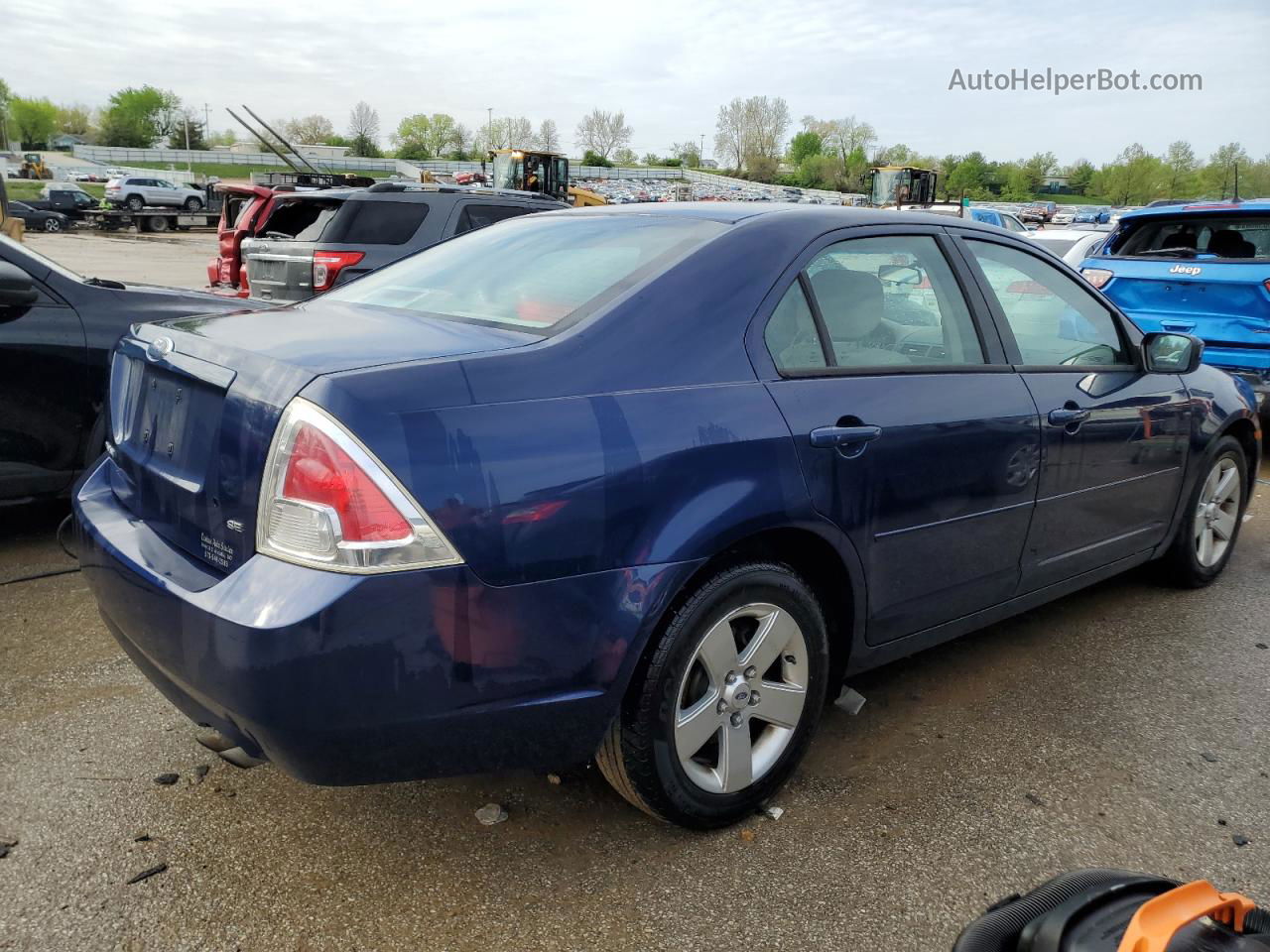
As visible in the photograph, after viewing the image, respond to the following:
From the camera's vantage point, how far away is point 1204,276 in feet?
22.6

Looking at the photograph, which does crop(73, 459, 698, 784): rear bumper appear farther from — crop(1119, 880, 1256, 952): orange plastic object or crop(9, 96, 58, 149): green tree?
crop(9, 96, 58, 149): green tree

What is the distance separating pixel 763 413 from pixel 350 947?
152 cm

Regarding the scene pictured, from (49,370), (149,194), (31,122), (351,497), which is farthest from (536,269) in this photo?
(31,122)

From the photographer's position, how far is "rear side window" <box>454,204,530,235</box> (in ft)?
29.7

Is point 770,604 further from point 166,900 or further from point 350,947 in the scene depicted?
point 166,900

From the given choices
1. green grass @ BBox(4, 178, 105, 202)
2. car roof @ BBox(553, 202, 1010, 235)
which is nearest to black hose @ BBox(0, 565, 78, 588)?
car roof @ BBox(553, 202, 1010, 235)

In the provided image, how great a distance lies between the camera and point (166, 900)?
2256mm

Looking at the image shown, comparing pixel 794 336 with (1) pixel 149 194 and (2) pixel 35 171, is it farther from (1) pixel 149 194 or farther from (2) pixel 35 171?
(2) pixel 35 171

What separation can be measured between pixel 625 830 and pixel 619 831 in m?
0.02

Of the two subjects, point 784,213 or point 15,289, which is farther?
point 15,289

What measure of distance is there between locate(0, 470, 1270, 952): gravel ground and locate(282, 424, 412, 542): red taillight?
3.03 feet

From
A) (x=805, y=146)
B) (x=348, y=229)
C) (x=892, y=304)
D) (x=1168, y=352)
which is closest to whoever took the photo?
(x=892, y=304)

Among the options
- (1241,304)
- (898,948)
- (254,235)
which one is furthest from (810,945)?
(254,235)

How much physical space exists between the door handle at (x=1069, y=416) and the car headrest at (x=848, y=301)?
78 centimetres
